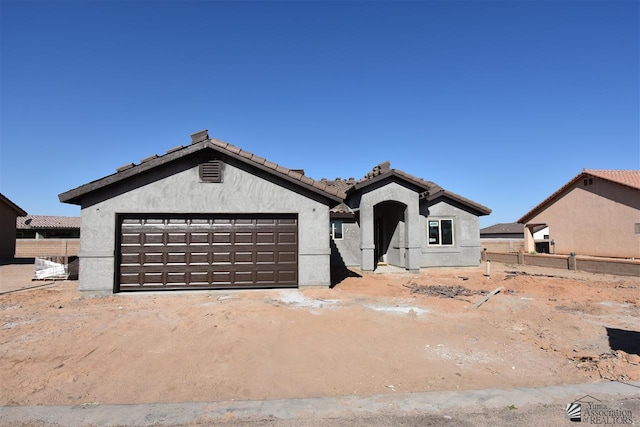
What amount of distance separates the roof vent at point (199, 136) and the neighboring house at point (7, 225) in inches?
934

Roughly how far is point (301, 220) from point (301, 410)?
7844 mm

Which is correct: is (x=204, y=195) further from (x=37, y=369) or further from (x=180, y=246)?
(x=37, y=369)

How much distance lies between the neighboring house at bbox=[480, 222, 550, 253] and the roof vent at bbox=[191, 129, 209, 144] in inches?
1150

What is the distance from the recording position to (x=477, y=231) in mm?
19344

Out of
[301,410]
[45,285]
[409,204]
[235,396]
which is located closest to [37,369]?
[235,396]

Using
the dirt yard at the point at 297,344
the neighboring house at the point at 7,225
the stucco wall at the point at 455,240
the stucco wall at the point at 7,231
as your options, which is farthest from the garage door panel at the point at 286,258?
the stucco wall at the point at 7,231

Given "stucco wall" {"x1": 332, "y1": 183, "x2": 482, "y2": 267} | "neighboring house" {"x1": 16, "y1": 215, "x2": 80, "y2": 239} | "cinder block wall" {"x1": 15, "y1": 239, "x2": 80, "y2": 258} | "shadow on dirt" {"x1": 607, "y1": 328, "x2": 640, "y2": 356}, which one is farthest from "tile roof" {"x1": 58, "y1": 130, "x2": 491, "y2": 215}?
"neighboring house" {"x1": 16, "y1": 215, "x2": 80, "y2": 239}

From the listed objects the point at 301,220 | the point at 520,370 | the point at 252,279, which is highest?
the point at 301,220

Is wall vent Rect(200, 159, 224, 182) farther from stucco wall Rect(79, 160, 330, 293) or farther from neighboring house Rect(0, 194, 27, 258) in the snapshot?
neighboring house Rect(0, 194, 27, 258)

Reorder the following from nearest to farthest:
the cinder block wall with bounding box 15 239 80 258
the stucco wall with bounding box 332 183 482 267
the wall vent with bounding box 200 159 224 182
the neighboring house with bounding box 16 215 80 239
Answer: the wall vent with bounding box 200 159 224 182 → the stucco wall with bounding box 332 183 482 267 → the cinder block wall with bounding box 15 239 80 258 → the neighboring house with bounding box 16 215 80 239

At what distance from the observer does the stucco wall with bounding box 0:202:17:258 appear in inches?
1037

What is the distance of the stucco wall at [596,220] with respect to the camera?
21989 mm

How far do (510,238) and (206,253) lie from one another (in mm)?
60340

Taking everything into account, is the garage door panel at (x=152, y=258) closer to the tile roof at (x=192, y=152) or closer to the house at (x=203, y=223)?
the house at (x=203, y=223)
